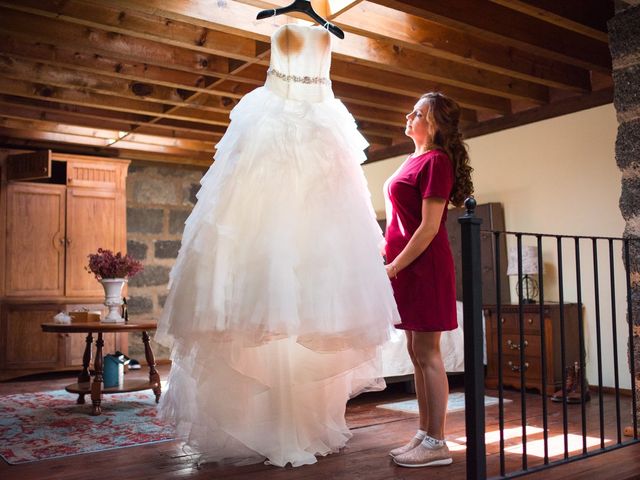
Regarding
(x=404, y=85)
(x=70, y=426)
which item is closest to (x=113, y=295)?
(x=70, y=426)

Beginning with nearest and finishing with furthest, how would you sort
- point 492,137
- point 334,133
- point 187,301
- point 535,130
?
point 187,301, point 334,133, point 535,130, point 492,137

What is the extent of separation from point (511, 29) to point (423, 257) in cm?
209

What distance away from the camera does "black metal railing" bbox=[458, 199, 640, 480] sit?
2072mm

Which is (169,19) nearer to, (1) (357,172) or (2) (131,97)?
(2) (131,97)

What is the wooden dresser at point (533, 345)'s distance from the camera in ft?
15.2

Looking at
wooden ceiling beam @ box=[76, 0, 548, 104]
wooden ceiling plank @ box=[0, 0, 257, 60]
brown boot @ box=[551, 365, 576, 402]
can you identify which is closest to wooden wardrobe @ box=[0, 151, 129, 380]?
wooden ceiling plank @ box=[0, 0, 257, 60]

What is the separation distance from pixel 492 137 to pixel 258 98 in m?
3.69

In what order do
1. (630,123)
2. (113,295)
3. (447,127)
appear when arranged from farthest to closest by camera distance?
(113,295) < (630,123) < (447,127)

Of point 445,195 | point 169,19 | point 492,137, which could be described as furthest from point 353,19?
point 492,137

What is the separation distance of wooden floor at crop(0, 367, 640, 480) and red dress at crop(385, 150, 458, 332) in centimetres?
60

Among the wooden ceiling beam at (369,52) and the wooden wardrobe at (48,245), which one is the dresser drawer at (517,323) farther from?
the wooden wardrobe at (48,245)

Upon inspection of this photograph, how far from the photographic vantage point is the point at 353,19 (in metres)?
3.64

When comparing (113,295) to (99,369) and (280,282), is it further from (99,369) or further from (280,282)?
(280,282)

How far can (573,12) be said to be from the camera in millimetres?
Answer: 3633
